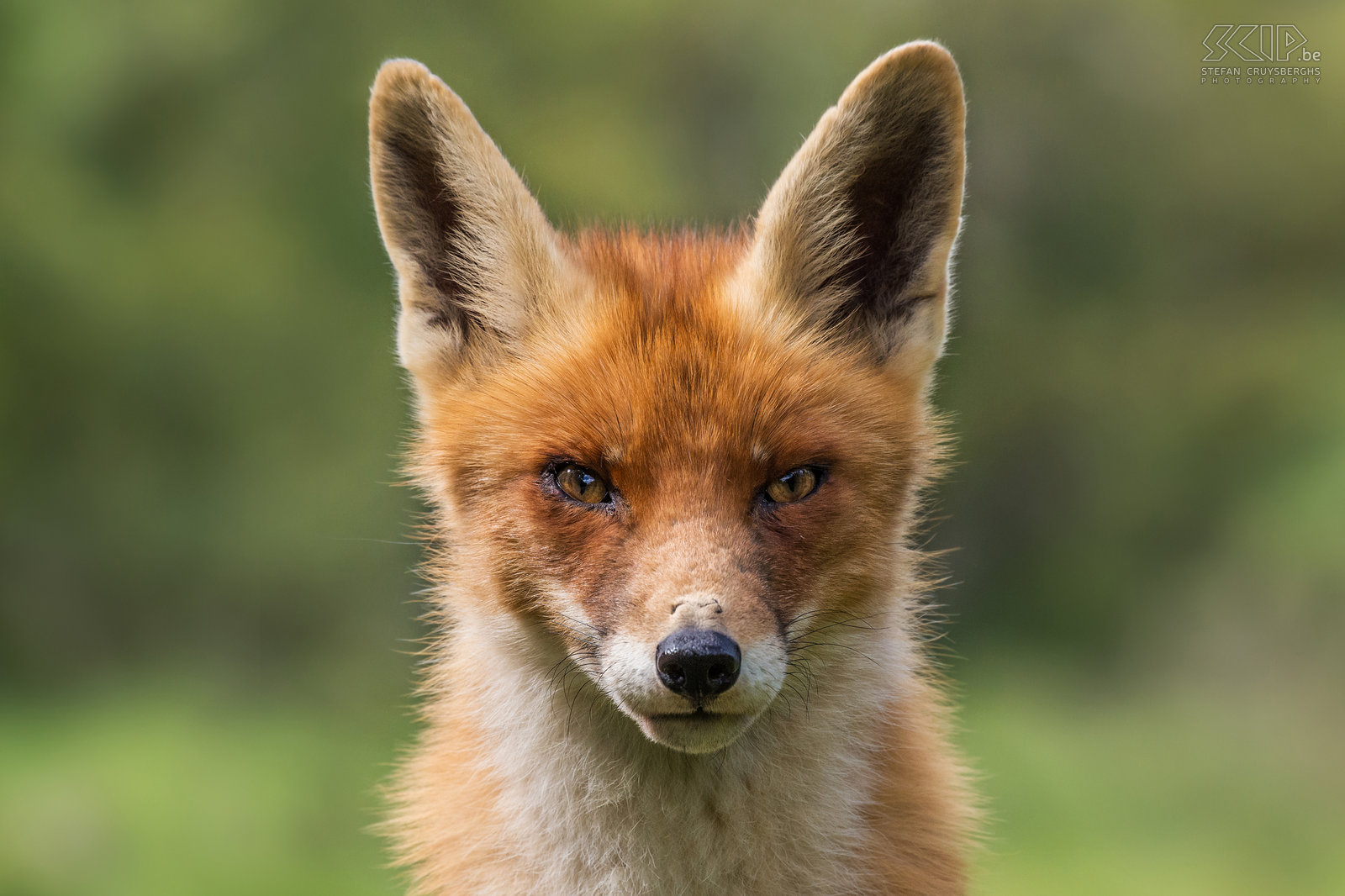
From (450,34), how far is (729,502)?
22.3 feet

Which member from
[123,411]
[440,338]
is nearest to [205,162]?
[123,411]

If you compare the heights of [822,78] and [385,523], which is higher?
[822,78]

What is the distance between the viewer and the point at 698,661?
2.54 metres

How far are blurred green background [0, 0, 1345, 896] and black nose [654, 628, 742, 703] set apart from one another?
5.52m

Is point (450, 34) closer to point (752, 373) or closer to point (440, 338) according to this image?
point (440, 338)

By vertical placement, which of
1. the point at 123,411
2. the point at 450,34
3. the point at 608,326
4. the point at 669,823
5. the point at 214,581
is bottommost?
the point at 214,581

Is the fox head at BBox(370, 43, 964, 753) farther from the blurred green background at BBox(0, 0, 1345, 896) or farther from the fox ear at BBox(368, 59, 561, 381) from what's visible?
the blurred green background at BBox(0, 0, 1345, 896)

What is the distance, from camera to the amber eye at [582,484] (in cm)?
292

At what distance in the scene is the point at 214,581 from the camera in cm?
875

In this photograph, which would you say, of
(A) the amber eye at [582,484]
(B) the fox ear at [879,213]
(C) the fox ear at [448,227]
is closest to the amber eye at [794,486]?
(A) the amber eye at [582,484]

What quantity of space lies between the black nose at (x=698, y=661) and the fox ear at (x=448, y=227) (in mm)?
1168

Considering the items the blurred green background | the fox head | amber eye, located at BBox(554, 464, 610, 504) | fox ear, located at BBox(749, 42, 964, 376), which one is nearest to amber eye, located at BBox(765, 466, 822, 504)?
the fox head

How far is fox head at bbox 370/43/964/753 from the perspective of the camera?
2758 millimetres

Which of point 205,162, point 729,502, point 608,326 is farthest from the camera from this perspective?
point 205,162
